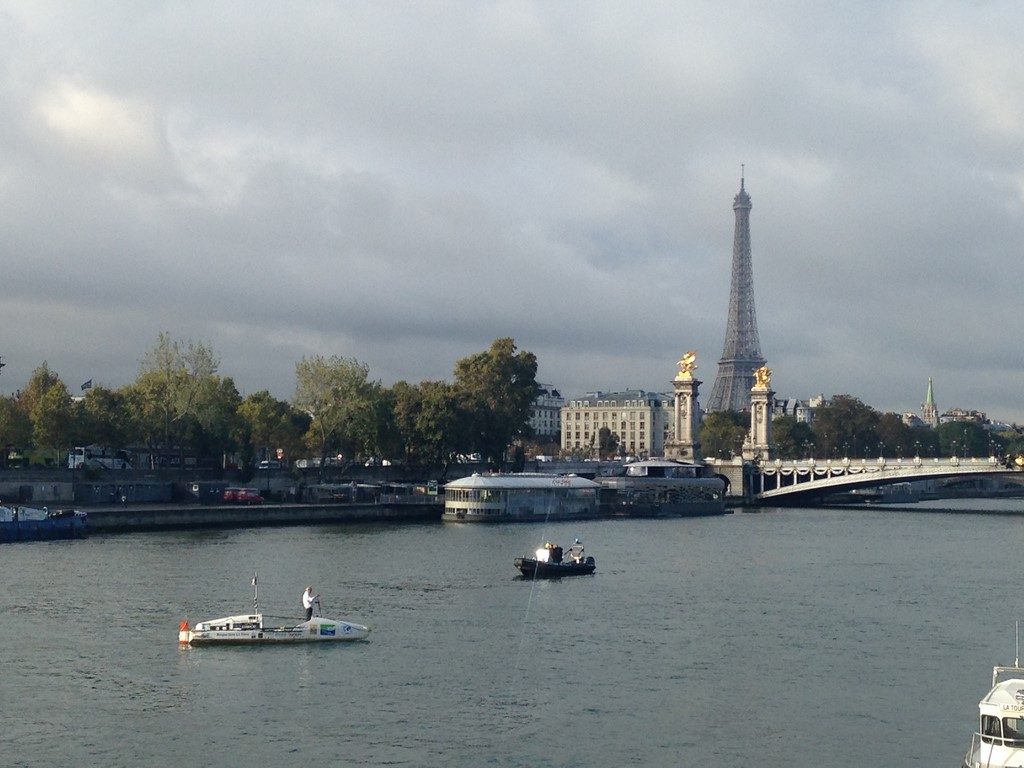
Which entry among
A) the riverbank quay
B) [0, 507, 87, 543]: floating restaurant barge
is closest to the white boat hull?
[0, 507, 87, 543]: floating restaurant barge

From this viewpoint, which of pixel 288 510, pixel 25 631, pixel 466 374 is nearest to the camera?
pixel 25 631

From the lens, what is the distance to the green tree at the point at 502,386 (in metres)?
134

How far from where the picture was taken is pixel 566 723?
36.6m

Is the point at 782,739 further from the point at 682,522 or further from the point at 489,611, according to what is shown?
the point at 682,522

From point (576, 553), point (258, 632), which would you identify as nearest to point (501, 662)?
point (258, 632)

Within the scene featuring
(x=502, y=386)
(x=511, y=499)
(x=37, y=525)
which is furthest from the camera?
(x=502, y=386)

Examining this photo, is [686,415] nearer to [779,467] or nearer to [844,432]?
[779,467]

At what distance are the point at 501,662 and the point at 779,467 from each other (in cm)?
10860

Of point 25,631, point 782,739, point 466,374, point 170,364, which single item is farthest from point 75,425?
point 782,739

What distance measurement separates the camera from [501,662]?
145 ft

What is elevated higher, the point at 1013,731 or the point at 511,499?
the point at 511,499

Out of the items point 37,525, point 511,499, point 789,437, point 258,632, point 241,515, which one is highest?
point 789,437

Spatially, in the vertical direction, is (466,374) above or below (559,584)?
above

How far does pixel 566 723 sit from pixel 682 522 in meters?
77.7
